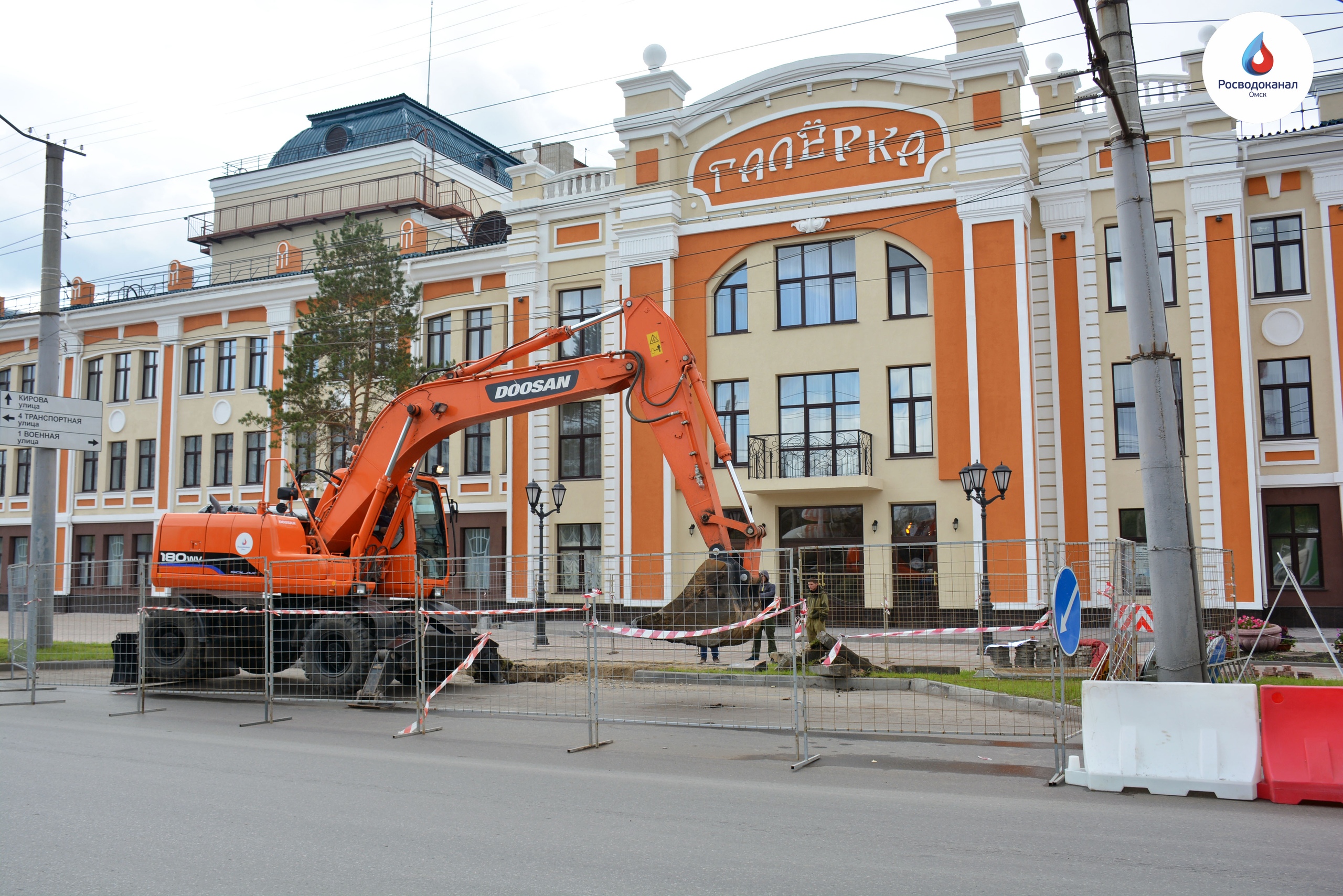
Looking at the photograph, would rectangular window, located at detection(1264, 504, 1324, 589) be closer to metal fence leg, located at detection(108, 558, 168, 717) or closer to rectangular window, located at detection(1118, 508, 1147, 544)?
rectangular window, located at detection(1118, 508, 1147, 544)

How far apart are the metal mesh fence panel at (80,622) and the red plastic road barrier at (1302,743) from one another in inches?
512

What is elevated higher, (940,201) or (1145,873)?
(940,201)

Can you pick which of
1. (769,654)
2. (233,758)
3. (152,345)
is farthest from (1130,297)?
(152,345)

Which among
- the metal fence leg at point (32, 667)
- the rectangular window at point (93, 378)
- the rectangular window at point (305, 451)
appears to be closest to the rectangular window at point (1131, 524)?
the rectangular window at point (305, 451)

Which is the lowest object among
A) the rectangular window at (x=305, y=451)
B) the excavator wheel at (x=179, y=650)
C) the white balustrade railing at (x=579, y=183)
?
the excavator wheel at (x=179, y=650)

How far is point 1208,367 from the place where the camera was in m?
25.8

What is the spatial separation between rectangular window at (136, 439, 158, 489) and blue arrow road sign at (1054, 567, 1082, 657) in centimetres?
3948

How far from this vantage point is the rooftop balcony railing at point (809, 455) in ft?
91.0

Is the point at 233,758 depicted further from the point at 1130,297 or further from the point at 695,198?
the point at 695,198

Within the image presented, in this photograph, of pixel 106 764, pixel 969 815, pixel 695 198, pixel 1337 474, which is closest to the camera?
pixel 969 815

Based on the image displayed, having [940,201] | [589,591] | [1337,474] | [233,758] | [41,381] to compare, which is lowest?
[233,758]

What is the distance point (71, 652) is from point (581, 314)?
17.9 meters

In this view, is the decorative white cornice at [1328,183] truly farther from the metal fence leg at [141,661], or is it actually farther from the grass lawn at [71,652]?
the grass lawn at [71,652]

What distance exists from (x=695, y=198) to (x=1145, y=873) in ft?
86.3
